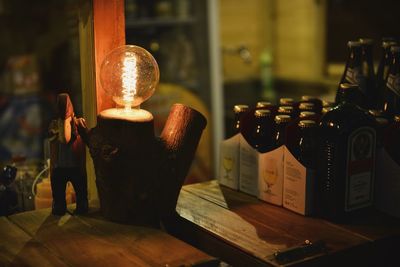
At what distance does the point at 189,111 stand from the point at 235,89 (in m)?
3.35

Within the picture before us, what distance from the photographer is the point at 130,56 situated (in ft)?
4.72

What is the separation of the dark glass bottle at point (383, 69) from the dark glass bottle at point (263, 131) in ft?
1.33

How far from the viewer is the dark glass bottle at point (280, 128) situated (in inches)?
59.1

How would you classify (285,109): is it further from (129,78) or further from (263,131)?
(129,78)

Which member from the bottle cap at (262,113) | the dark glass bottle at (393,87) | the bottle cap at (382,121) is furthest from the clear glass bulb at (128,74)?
the dark glass bottle at (393,87)

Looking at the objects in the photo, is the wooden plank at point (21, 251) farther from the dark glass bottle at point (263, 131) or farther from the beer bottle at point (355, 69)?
the beer bottle at point (355, 69)

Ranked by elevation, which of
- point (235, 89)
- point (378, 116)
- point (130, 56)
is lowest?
point (235, 89)

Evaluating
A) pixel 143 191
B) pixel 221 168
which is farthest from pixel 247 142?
pixel 143 191

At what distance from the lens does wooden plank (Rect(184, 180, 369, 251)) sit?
134cm

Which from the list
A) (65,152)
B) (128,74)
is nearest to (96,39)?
(128,74)

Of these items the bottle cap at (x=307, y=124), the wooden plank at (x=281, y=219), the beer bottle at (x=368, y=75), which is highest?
the beer bottle at (x=368, y=75)

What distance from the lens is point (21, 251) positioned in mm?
1287

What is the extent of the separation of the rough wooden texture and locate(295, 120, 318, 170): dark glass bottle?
254 mm

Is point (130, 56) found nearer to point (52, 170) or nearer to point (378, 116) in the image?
point (52, 170)
